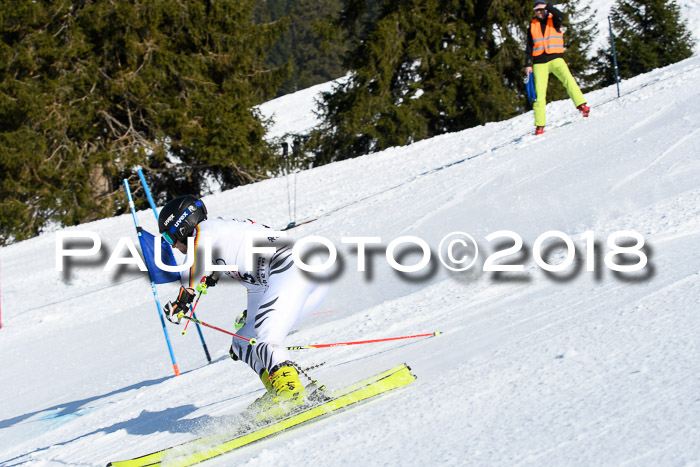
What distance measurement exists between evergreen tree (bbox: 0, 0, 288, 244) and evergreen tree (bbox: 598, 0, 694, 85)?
47.8 feet

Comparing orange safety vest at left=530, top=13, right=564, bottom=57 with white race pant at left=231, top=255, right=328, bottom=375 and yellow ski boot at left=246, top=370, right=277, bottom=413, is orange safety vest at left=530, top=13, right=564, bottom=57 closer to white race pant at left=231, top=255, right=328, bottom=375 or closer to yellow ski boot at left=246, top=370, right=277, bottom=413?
white race pant at left=231, top=255, right=328, bottom=375

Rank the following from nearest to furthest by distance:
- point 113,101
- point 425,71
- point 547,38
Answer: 1. point 547,38
2. point 113,101
3. point 425,71

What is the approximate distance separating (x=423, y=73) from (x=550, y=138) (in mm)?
16840

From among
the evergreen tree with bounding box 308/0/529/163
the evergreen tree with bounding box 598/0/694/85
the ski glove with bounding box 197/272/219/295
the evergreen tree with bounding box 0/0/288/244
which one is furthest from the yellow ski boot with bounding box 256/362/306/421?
the evergreen tree with bounding box 598/0/694/85

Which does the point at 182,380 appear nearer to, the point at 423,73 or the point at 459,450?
the point at 459,450

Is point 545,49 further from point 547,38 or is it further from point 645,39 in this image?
point 645,39

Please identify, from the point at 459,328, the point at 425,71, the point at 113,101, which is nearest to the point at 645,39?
the point at 425,71

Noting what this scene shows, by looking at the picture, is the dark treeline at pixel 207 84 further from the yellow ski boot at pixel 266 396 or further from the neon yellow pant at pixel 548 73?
the yellow ski boot at pixel 266 396

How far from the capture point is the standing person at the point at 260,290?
4.21 meters

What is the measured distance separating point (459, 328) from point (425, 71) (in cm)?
2341

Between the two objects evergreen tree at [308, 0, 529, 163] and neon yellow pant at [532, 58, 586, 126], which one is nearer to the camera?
neon yellow pant at [532, 58, 586, 126]

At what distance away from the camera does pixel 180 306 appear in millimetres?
4332

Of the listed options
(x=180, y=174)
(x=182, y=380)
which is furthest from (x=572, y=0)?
(x=182, y=380)

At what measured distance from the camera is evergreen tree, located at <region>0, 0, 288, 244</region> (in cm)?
2173
